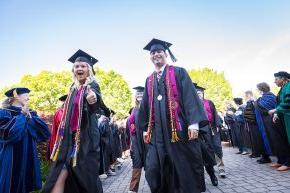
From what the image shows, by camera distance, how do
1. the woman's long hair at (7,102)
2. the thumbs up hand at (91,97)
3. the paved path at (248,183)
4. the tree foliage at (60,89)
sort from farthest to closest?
the tree foliage at (60,89) → the woman's long hair at (7,102) → the paved path at (248,183) → the thumbs up hand at (91,97)

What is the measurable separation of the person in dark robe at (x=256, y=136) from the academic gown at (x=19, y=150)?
6.17 metres

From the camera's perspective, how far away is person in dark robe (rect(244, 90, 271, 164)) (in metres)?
9.16

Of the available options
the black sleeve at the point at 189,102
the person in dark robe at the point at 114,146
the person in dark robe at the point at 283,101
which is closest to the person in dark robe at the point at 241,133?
the person in dark robe at the point at 283,101

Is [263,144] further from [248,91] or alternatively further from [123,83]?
[123,83]

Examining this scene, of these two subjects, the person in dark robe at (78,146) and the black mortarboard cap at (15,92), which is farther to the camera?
the black mortarboard cap at (15,92)

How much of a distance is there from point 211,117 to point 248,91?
118 inches

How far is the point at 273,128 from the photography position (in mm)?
8422

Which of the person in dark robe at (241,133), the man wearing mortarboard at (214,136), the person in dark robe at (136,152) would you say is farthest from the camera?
the person in dark robe at (241,133)

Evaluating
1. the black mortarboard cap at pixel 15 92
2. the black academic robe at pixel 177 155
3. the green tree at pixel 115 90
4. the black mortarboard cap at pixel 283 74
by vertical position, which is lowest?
the black academic robe at pixel 177 155

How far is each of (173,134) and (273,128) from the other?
5.58 meters

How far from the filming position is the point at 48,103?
1981 inches

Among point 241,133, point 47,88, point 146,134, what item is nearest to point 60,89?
point 47,88

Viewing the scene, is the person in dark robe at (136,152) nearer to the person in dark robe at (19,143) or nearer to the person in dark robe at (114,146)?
the person in dark robe at (19,143)

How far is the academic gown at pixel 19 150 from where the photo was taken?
5656 millimetres
